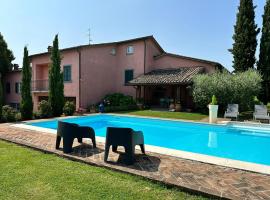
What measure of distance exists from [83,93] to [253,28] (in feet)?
62.7

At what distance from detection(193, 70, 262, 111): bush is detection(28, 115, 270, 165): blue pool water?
162 inches

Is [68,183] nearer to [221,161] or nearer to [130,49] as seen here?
[221,161]

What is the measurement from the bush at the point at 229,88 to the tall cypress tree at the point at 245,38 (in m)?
6.82

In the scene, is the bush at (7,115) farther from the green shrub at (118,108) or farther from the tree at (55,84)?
the green shrub at (118,108)

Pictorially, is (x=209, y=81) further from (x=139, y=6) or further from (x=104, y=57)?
(x=104, y=57)

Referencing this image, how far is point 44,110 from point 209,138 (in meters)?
11.3

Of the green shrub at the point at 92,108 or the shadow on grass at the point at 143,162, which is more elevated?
the green shrub at the point at 92,108

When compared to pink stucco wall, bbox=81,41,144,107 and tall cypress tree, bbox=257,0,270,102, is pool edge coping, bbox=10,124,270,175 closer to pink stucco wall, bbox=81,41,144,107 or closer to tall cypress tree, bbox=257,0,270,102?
pink stucco wall, bbox=81,41,144,107

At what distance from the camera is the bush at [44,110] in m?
15.2

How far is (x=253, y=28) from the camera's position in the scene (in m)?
22.8

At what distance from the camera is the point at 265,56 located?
70.9 feet

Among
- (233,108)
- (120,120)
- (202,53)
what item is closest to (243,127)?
(233,108)

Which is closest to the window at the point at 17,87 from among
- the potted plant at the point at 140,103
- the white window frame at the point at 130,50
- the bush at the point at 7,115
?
the white window frame at the point at 130,50

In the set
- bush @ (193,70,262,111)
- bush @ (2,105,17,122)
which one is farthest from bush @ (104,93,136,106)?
bush @ (2,105,17,122)
